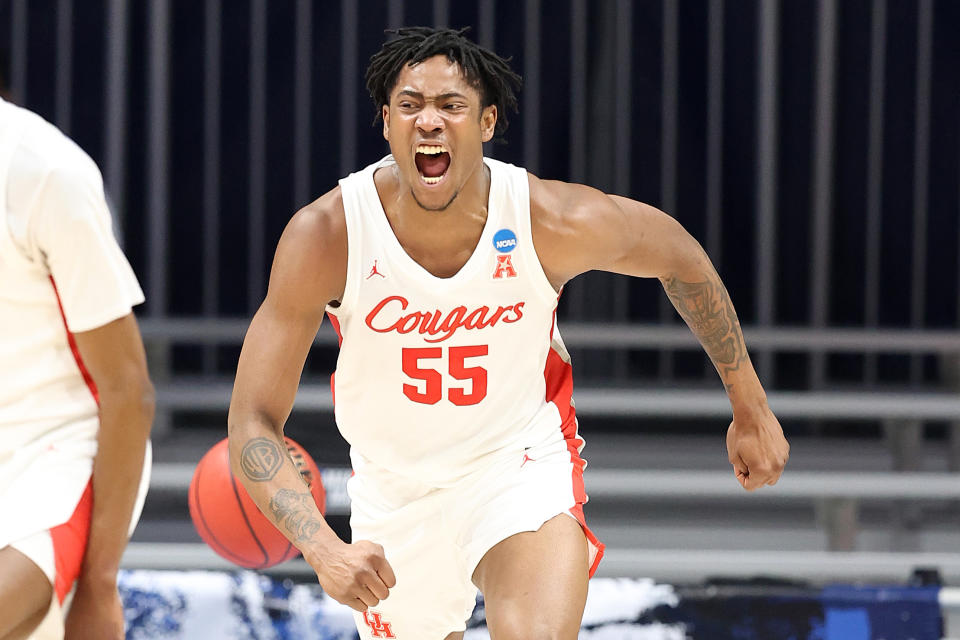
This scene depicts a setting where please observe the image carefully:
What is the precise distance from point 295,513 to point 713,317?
1.06 metres

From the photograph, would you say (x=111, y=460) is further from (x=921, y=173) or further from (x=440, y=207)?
(x=921, y=173)

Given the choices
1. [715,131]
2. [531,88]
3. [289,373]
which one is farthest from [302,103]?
[289,373]

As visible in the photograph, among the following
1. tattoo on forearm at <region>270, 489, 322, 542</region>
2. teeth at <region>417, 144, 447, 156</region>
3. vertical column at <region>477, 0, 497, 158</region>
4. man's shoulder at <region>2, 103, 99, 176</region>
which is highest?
vertical column at <region>477, 0, 497, 158</region>

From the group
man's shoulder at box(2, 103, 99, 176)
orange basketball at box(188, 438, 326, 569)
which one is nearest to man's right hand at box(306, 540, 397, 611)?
man's shoulder at box(2, 103, 99, 176)

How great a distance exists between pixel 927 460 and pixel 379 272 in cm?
408

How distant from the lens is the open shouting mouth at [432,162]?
2.50m

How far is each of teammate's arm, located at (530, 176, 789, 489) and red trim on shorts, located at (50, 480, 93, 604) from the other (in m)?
1.14

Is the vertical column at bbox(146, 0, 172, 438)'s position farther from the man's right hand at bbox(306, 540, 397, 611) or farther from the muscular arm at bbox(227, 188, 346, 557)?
the man's right hand at bbox(306, 540, 397, 611)

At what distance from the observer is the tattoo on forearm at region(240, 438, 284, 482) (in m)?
2.30

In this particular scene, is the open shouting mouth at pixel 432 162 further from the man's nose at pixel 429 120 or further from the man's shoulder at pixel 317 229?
the man's shoulder at pixel 317 229

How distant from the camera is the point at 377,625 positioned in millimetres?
2883

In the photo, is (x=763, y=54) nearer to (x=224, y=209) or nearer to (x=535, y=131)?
(x=535, y=131)

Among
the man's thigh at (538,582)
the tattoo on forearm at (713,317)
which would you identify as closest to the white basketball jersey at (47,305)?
the man's thigh at (538,582)

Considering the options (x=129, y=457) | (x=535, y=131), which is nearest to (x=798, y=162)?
(x=535, y=131)
